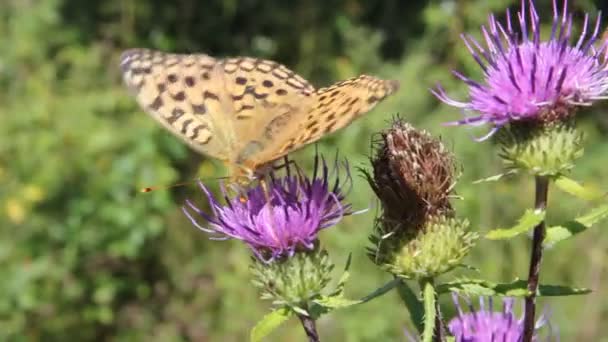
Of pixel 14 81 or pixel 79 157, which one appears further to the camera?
pixel 14 81

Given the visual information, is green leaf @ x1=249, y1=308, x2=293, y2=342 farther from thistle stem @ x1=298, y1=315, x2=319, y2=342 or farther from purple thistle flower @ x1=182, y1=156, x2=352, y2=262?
purple thistle flower @ x1=182, y1=156, x2=352, y2=262

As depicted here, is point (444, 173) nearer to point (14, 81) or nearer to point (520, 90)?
point (520, 90)

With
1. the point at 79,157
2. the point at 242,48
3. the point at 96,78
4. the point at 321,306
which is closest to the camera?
the point at 321,306

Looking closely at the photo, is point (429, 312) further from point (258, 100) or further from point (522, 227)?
point (258, 100)

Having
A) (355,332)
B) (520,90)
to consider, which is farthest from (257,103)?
(355,332)

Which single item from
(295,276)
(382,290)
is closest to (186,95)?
(295,276)
